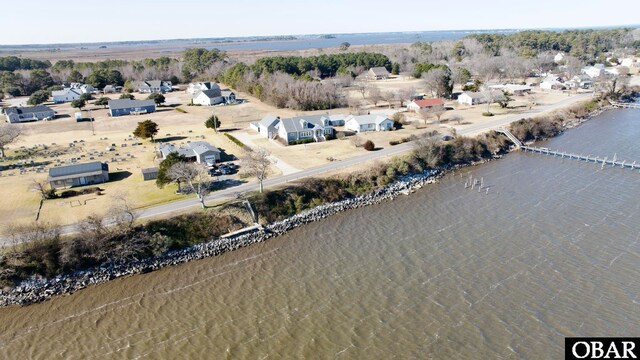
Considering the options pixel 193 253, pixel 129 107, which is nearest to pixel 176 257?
pixel 193 253

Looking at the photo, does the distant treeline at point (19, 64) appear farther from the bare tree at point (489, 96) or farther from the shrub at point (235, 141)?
the bare tree at point (489, 96)

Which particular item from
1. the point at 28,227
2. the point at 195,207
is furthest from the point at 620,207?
the point at 28,227

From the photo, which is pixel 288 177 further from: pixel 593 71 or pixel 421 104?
pixel 593 71

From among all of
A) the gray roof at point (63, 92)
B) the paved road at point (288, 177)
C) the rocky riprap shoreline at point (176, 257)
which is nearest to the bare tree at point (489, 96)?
the paved road at point (288, 177)

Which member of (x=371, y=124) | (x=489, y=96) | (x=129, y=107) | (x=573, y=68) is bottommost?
(x=371, y=124)

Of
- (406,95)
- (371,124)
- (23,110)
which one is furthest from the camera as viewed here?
(406,95)

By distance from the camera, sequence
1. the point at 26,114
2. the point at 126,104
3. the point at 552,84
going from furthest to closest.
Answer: the point at 552,84, the point at 126,104, the point at 26,114
